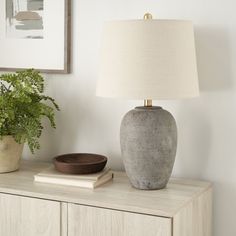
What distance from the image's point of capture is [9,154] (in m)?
1.92

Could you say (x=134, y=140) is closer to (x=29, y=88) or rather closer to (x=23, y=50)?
(x=29, y=88)

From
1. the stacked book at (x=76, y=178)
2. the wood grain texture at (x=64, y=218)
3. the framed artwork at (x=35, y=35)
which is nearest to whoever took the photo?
the wood grain texture at (x=64, y=218)

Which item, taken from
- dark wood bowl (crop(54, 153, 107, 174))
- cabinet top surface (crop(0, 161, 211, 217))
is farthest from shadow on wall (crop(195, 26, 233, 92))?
dark wood bowl (crop(54, 153, 107, 174))

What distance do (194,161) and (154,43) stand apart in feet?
1.78

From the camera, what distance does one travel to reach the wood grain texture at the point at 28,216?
1.64 metres

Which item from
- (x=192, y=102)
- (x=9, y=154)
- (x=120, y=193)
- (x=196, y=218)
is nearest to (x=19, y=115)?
(x=9, y=154)

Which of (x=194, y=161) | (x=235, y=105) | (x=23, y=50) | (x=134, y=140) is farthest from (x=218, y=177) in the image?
(x=23, y=50)

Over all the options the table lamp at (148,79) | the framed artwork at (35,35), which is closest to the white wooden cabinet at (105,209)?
the table lamp at (148,79)

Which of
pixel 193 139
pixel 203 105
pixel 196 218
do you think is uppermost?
pixel 203 105

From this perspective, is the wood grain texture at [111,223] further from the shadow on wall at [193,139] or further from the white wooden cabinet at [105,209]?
the shadow on wall at [193,139]

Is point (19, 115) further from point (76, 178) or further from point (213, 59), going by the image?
point (213, 59)

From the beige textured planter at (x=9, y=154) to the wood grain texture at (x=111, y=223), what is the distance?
43 cm

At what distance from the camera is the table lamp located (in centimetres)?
155

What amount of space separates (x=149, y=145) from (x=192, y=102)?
31cm
